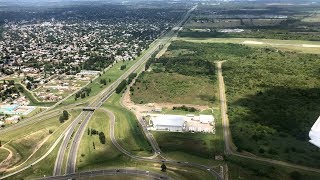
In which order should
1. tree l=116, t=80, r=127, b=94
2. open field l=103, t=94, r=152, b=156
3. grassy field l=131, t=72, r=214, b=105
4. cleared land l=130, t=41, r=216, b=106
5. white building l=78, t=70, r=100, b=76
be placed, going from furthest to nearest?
white building l=78, t=70, r=100, b=76 → tree l=116, t=80, r=127, b=94 → cleared land l=130, t=41, r=216, b=106 → grassy field l=131, t=72, r=214, b=105 → open field l=103, t=94, r=152, b=156

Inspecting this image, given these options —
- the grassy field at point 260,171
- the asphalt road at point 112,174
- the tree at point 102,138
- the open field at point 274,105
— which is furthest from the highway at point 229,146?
the tree at point 102,138

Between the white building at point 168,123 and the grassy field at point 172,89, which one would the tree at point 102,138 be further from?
the grassy field at point 172,89

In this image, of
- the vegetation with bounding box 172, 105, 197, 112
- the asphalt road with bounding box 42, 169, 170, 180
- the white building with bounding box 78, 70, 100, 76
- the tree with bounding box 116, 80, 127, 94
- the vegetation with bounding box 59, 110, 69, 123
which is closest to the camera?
the asphalt road with bounding box 42, 169, 170, 180

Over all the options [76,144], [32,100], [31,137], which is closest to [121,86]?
[32,100]

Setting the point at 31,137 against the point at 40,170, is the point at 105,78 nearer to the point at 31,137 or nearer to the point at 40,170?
the point at 31,137

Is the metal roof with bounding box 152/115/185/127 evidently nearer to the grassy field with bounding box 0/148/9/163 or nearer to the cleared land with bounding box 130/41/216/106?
the cleared land with bounding box 130/41/216/106

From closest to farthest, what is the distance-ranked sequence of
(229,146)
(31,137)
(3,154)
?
(3,154) → (229,146) → (31,137)

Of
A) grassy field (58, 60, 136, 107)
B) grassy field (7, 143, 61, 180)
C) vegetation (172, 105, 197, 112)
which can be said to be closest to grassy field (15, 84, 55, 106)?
grassy field (58, 60, 136, 107)
